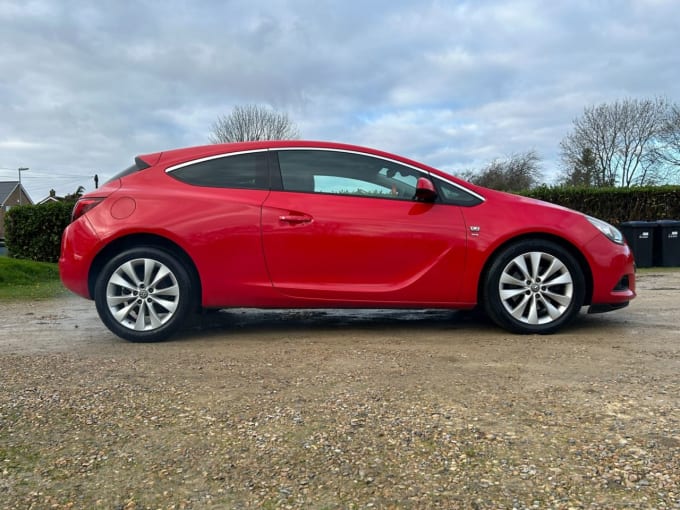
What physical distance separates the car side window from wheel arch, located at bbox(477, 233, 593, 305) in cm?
79

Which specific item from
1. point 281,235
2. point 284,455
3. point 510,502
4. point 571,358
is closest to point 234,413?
point 284,455

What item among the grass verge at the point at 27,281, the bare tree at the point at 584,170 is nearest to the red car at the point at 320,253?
the grass verge at the point at 27,281

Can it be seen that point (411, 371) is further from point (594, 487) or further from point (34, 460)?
point (34, 460)

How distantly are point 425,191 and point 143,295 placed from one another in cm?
228

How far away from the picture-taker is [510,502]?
1617 mm

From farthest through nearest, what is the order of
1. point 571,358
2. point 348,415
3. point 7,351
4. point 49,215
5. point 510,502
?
1. point 49,215
2. point 7,351
3. point 571,358
4. point 348,415
5. point 510,502

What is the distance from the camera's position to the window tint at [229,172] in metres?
4.13

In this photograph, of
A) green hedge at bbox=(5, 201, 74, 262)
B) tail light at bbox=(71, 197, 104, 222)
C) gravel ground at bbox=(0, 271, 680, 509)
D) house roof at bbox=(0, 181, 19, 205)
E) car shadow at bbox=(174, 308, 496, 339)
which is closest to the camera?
gravel ground at bbox=(0, 271, 680, 509)

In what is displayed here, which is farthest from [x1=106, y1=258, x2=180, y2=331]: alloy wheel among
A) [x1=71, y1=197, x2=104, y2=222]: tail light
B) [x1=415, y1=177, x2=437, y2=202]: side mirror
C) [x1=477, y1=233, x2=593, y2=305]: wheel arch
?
[x1=477, y1=233, x2=593, y2=305]: wheel arch

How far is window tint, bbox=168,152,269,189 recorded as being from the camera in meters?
4.13

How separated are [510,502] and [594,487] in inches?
11.9

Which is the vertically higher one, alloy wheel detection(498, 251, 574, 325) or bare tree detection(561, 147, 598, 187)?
bare tree detection(561, 147, 598, 187)

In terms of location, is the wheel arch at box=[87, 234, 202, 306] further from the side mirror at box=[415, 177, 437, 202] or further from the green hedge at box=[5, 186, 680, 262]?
the green hedge at box=[5, 186, 680, 262]

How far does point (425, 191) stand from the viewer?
4.05 meters
